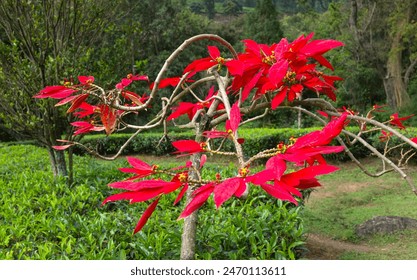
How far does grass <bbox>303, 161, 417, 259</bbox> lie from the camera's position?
11.6 feet

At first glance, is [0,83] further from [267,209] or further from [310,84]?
[310,84]

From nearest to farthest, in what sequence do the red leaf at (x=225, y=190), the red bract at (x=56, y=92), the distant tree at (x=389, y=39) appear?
1. the red leaf at (x=225, y=190)
2. the red bract at (x=56, y=92)
3. the distant tree at (x=389, y=39)

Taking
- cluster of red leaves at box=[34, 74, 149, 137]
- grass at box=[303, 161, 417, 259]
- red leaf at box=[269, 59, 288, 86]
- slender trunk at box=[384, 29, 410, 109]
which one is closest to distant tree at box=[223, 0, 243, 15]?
slender trunk at box=[384, 29, 410, 109]

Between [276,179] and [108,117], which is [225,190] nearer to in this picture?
[276,179]

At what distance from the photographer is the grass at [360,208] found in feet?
11.6

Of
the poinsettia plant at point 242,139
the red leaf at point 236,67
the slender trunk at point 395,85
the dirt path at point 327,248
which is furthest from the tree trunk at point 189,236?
the slender trunk at point 395,85

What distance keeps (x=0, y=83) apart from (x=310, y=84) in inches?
109

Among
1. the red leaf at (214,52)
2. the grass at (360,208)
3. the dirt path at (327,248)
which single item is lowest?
the grass at (360,208)

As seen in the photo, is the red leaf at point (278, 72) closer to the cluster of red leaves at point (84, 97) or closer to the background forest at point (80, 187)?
the cluster of red leaves at point (84, 97)

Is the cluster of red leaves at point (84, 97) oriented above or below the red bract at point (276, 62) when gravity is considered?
below

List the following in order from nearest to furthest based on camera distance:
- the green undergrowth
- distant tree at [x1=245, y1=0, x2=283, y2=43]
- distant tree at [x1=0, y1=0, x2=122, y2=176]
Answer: the green undergrowth < distant tree at [x1=0, y1=0, x2=122, y2=176] < distant tree at [x1=245, y1=0, x2=283, y2=43]

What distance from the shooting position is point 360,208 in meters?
4.91

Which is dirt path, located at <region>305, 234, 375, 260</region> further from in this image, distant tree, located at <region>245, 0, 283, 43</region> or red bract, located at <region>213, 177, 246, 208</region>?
distant tree, located at <region>245, 0, 283, 43</region>

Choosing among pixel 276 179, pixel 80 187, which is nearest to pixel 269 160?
pixel 276 179
